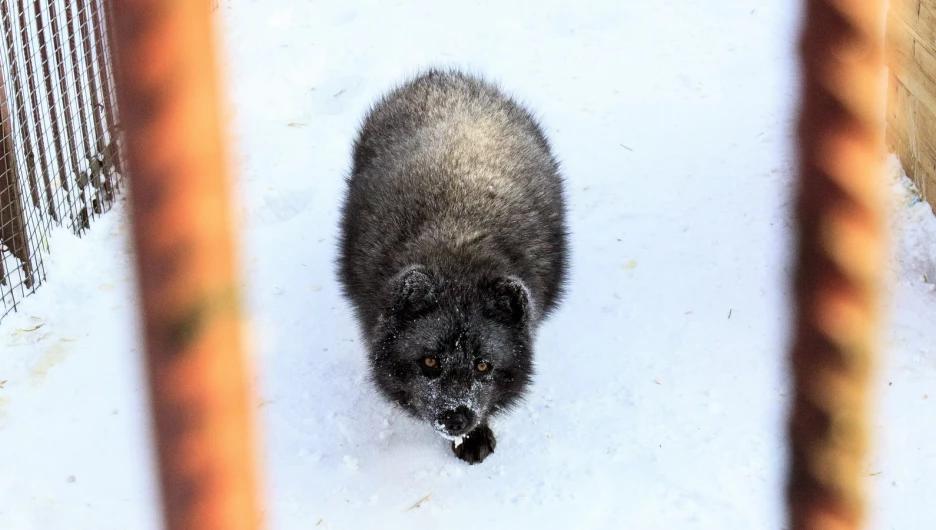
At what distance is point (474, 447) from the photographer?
4844 mm

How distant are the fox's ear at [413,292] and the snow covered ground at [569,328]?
0.94 m

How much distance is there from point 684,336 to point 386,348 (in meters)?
1.91

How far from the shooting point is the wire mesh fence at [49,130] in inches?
232

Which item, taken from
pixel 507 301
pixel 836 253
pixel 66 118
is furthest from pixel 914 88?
pixel 66 118

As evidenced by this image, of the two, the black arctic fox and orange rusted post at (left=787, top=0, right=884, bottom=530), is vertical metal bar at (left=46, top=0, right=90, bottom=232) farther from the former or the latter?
orange rusted post at (left=787, top=0, right=884, bottom=530)

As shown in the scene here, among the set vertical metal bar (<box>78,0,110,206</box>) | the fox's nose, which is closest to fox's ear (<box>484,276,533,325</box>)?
the fox's nose

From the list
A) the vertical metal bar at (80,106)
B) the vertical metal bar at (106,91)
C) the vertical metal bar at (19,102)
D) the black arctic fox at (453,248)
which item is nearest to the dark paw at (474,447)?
the black arctic fox at (453,248)

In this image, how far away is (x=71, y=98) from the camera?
659 centimetres

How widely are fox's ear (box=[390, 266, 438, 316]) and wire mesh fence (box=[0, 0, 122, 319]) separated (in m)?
2.87

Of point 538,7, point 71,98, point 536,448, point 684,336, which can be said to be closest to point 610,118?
point 538,7

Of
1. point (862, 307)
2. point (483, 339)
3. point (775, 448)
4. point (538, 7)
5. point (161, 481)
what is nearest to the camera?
point (862, 307)

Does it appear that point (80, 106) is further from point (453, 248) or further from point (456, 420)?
point (456, 420)

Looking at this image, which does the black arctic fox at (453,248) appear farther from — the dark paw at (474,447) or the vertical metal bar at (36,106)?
the vertical metal bar at (36,106)

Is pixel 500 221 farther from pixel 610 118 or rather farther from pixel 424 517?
pixel 610 118
